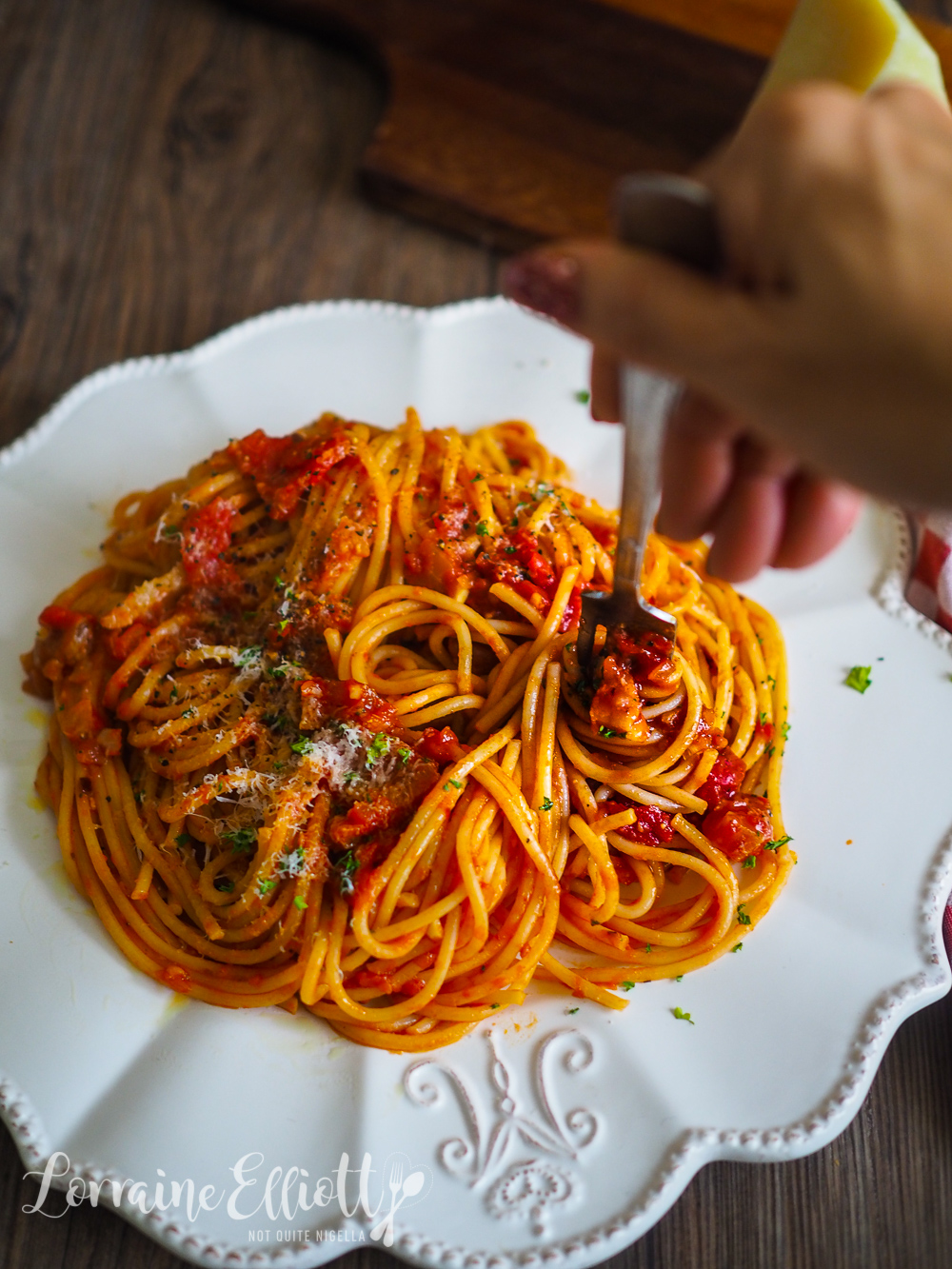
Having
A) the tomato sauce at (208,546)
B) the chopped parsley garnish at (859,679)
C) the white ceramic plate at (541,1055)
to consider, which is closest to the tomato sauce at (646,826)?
the white ceramic plate at (541,1055)

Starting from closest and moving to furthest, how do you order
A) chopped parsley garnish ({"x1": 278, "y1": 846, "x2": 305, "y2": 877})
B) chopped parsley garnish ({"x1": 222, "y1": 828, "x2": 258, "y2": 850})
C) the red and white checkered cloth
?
1. chopped parsley garnish ({"x1": 278, "y1": 846, "x2": 305, "y2": 877})
2. chopped parsley garnish ({"x1": 222, "y1": 828, "x2": 258, "y2": 850})
3. the red and white checkered cloth

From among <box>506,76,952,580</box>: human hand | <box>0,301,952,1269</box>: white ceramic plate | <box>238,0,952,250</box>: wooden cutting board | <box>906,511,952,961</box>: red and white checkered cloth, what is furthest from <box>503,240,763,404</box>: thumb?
<box>238,0,952,250</box>: wooden cutting board

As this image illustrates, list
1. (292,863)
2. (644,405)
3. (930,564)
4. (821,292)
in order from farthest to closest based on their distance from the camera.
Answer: (930,564) → (292,863) → (644,405) → (821,292)

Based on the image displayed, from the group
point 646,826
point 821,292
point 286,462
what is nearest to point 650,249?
point 821,292

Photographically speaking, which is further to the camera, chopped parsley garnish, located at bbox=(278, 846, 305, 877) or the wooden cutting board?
the wooden cutting board

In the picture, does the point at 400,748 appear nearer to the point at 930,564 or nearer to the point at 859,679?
the point at 859,679

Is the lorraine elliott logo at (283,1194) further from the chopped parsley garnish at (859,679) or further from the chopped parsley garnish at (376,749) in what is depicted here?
the chopped parsley garnish at (859,679)

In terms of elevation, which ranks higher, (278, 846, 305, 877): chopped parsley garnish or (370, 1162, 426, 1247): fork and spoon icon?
(278, 846, 305, 877): chopped parsley garnish

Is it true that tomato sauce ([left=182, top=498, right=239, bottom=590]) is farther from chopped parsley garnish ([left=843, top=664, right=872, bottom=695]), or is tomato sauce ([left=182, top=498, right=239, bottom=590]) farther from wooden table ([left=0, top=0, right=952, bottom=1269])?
chopped parsley garnish ([left=843, top=664, right=872, bottom=695])
